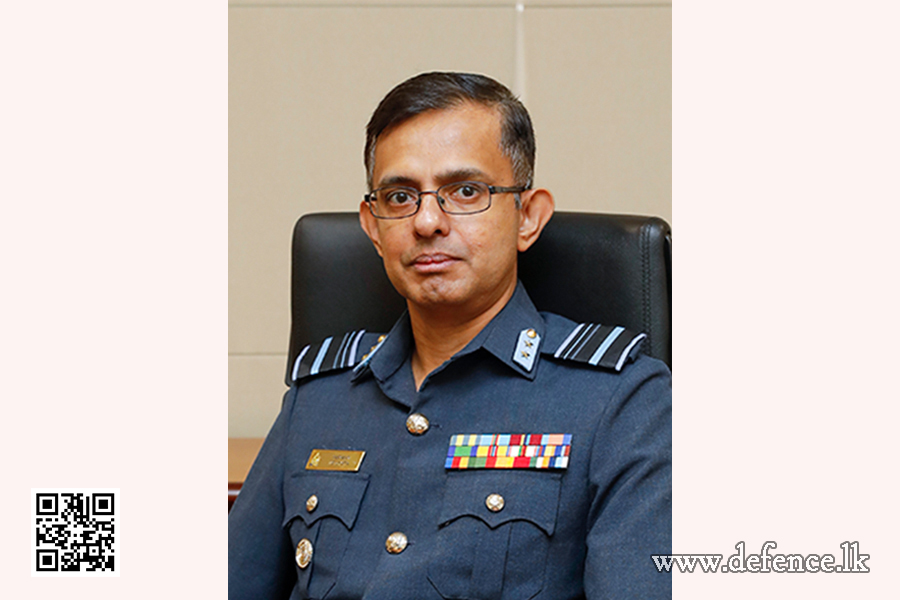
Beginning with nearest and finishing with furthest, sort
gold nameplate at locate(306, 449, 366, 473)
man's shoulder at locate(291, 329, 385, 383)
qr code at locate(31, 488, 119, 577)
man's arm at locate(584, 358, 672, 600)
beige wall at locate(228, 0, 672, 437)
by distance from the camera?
qr code at locate(31, 488, 119, 577), man's arm at locate(584, 358, 672, 600), gold nameplate at locate(306, 449, 366, 473), man's shoulder at locate(291, 329, 385, 383), beige wall at locate(228, 0, 672, 437)

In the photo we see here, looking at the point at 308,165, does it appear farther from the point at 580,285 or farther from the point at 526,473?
the point at 526,473

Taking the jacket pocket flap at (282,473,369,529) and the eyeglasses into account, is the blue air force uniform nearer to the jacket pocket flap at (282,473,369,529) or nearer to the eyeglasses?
the jacket pocket flap at (282,473,369,529)

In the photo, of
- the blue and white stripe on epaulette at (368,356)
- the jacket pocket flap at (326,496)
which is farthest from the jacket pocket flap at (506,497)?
the blue and white stripe on epaulette at (368,356)

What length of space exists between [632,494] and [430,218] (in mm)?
392

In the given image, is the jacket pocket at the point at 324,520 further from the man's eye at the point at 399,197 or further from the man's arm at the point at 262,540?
the man's eye at the point at 399,197

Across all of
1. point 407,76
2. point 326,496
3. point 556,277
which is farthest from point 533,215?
point 407,76

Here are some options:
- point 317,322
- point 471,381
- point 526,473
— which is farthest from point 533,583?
point 317,322

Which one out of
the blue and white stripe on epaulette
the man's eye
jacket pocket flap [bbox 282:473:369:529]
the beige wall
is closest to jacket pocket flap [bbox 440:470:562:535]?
jacket pocket flap [bbox 282:473:369:529]

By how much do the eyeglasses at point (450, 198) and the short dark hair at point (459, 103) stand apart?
0.06 metres

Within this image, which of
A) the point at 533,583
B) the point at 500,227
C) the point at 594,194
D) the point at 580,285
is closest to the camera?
the point at 533,583

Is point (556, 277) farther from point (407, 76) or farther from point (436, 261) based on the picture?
point (407, 76)

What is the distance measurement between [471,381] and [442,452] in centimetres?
10

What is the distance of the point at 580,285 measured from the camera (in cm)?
119

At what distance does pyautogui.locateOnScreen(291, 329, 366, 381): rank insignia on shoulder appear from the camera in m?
1.22
